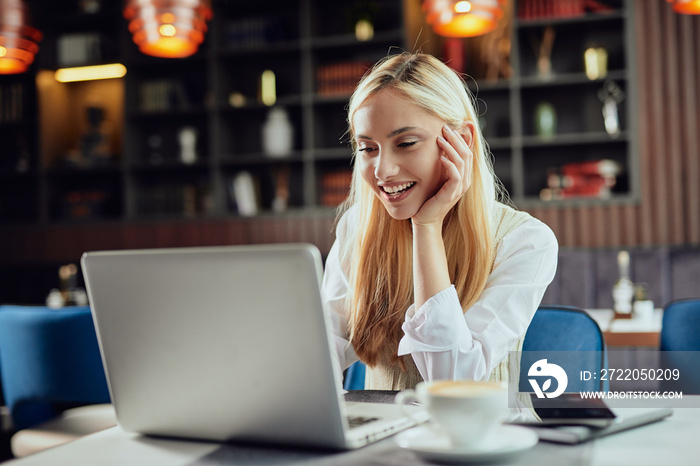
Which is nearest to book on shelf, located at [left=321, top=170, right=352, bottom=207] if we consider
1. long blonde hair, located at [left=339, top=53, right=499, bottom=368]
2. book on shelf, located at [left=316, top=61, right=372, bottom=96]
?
book on shelf, located at [left=316, top=61, right=372, bottom=96]

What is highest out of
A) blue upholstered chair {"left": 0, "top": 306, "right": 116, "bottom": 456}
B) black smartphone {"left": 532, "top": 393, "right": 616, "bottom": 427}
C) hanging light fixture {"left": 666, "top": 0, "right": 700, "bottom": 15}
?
hanging light fixture {"left": 666, "top": 0, "right": 700, "bottom": 15}

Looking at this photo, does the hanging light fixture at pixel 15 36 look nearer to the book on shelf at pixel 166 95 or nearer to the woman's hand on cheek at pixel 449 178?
the book on shelf at pixel 166 95

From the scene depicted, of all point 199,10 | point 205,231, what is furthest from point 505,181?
point 199,10

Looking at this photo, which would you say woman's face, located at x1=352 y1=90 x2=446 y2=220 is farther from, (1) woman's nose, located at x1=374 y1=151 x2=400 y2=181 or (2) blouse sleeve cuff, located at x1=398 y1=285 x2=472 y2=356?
(2) blouse sleeve cuff, located at x1=398 y1=285 x2=472 y2=356

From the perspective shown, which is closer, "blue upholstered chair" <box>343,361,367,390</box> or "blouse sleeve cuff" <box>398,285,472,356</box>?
"blouse sleeve cuff" <box>398,285,472,356</box>

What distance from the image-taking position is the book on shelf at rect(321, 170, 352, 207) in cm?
445

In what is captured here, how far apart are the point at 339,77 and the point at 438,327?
350cm

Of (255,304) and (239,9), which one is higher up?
(239,9)

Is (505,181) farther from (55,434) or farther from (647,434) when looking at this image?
(647,434)

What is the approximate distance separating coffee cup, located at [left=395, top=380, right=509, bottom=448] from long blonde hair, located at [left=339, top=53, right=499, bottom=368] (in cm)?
57

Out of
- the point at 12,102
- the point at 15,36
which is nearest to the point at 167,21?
the point at 15,36

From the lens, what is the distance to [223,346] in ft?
2.47

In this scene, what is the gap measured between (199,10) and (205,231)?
1.97 m

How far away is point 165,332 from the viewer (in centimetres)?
79
